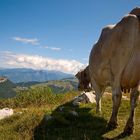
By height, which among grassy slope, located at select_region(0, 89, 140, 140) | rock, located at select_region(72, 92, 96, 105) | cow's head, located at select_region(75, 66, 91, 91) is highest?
cow's head, located at select_region(75, 66, 91, 91)

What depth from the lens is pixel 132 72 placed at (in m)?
12.6

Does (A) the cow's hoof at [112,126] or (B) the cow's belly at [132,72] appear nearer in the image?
(B) the cow's belly at [132,72]

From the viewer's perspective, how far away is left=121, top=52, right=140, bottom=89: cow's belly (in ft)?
41.0

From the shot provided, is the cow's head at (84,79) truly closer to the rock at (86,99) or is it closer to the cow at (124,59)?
the rock at (86,99)

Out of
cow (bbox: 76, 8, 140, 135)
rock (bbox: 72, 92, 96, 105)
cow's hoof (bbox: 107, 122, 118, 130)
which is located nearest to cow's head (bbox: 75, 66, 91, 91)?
rock (bbox: 72, 92, 96, 105)

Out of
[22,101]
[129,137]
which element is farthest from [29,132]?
[22,101]

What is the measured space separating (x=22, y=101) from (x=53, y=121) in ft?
39.1

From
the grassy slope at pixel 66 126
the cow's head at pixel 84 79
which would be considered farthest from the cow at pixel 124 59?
the cow's head at pixel 84 79

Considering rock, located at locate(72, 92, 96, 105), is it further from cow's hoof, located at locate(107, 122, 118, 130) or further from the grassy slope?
cow's hoof, located at locate(107, 122, 118, 130)

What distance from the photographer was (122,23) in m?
13.2

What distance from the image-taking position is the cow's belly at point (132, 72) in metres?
12.5

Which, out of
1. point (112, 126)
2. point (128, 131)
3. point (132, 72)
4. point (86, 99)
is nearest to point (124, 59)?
point (132, 72)

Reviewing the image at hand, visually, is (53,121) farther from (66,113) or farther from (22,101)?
(22,101)

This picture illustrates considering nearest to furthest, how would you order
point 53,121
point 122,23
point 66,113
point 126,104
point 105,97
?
point 122,23, point 53,121, point 66,113, point 126,104, point 105,97
